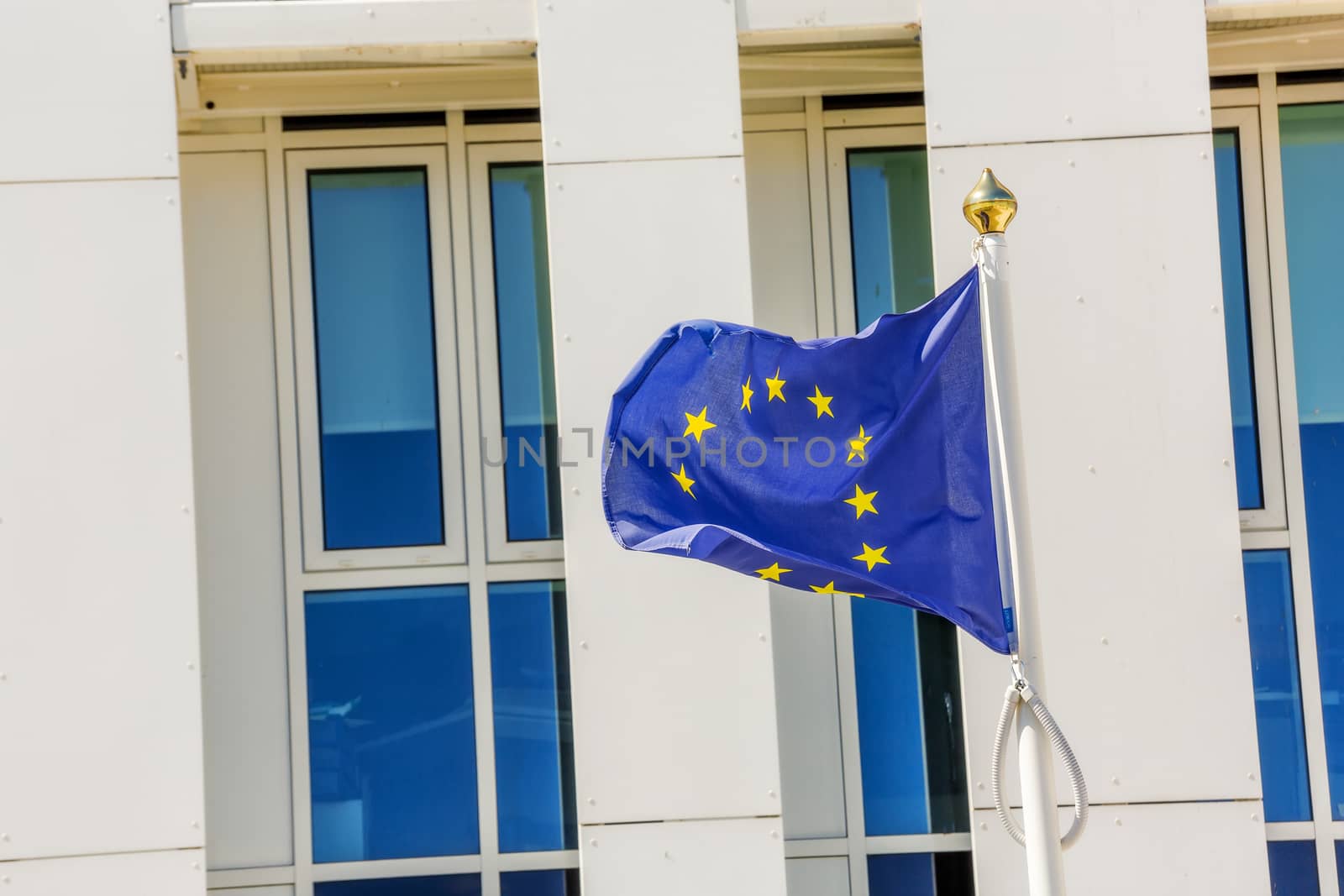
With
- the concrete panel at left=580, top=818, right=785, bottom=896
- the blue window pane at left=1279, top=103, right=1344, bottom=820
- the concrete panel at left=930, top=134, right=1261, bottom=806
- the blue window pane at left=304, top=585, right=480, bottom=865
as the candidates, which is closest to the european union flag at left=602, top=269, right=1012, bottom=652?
the concrete panel at left=930, top=134, right=1261, bottom=806

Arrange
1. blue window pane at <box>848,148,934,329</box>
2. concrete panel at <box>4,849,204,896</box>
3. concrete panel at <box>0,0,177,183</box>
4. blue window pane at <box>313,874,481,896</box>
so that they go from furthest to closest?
blue window pane at <box>848,148,934,329</box> < blue window pane at <box>313,874,481,896</box> < concrete panel at <box>0,0,177,183</box> < concrete panel at <box>4,849,204,896</box>

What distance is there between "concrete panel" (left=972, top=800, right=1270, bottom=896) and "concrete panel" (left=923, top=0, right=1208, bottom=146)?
2547mm

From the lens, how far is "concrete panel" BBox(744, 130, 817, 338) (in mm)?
5824

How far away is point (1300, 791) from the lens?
221 inches

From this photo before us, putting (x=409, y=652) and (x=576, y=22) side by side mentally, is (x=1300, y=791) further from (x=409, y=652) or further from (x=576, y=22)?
(x=576, y=22)

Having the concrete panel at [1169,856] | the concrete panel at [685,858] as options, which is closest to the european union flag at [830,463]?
the concrete panel at [685,858]

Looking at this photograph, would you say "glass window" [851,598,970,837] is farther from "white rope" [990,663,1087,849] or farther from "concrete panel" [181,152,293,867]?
"concrete panel" [181,152,293,867]

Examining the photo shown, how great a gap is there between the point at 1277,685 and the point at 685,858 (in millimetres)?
2557

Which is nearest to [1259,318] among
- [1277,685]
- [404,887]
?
[1277,685]

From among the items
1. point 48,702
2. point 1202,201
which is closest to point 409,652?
point 48,702

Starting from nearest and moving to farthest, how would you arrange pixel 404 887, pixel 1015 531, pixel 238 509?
pixel 1015 531, pixel 404 887, pixel 238 509

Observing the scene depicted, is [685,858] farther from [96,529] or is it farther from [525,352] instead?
[96,529]

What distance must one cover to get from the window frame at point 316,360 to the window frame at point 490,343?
10cm

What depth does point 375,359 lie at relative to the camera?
18.8ft
